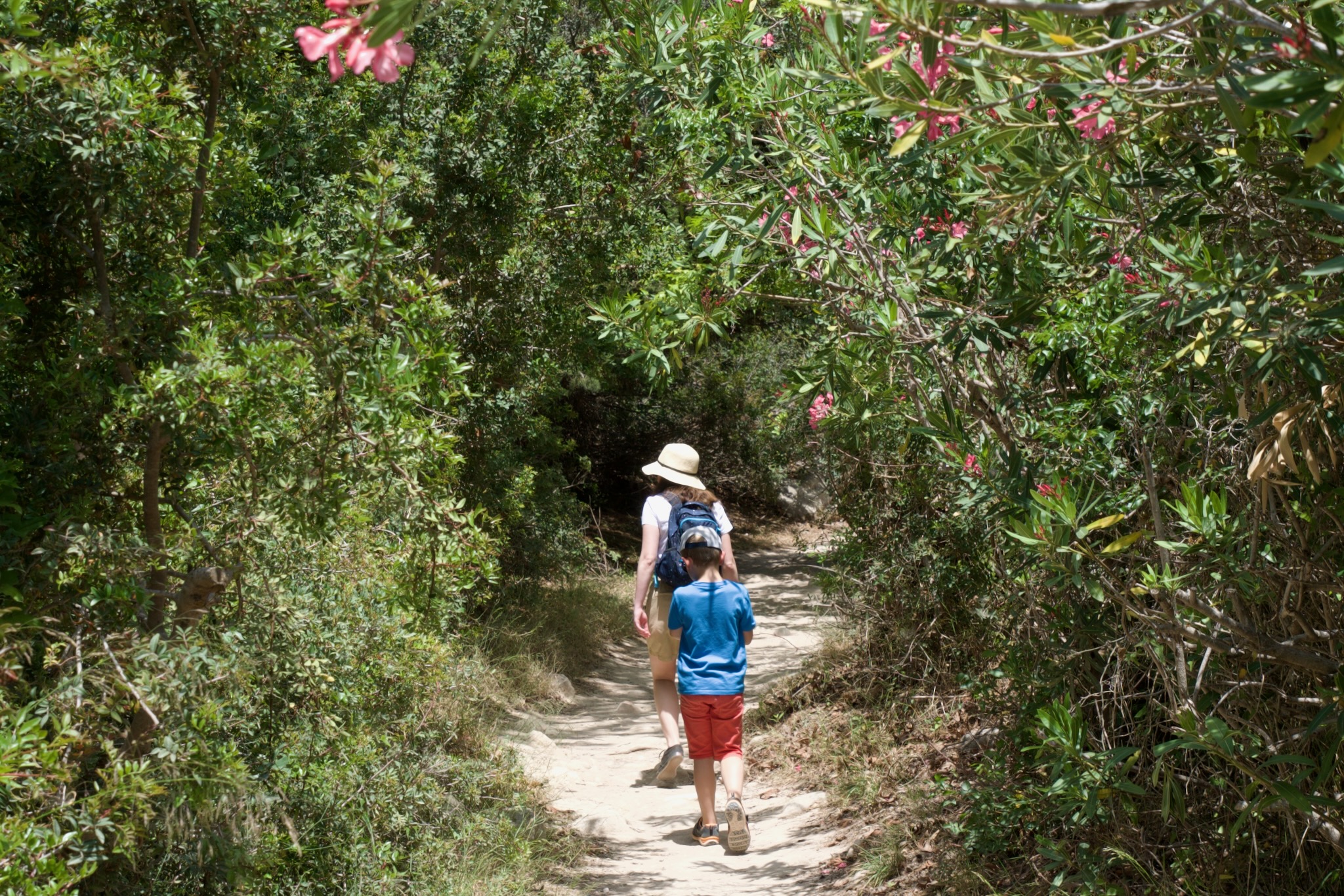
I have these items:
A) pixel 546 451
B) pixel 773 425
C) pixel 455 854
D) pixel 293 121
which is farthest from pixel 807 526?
pixel 455 854

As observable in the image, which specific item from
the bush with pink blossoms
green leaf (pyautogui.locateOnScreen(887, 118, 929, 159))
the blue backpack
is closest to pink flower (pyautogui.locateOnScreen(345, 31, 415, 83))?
the bush with pink blossoms

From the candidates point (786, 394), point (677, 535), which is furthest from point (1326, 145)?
point (677, 535)

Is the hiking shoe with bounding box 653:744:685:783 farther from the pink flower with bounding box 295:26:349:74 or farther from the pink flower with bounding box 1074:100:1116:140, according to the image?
the pink flower with bounding box 295:26:349:74

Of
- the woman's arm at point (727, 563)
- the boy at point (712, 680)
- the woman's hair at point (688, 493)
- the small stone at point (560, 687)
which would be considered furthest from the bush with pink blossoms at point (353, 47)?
the small stone at point (560, 687)

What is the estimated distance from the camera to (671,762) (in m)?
6.23

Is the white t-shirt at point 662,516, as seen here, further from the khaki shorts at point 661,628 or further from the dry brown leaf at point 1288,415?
the dry brown leaf at point 1288,415

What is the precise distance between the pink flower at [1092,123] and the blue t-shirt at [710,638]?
3.06 m

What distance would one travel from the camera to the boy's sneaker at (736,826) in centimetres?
516

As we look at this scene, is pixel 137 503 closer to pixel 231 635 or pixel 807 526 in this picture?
pixel 231 635

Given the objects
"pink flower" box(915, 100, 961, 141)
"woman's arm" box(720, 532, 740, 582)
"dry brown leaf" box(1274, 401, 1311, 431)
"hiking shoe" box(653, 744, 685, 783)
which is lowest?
"hiking shoe" box(653, 744, 685, 783)

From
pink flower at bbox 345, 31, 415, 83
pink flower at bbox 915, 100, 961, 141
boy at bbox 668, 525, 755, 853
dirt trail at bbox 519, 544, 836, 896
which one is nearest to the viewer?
pink flower at bbox 345, 31, 415, 83

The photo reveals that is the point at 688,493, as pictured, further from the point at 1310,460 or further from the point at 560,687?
the point at 1310,460

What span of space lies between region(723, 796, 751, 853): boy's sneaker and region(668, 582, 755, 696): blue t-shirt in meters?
0.53

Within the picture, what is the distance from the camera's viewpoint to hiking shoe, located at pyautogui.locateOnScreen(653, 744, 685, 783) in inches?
245
